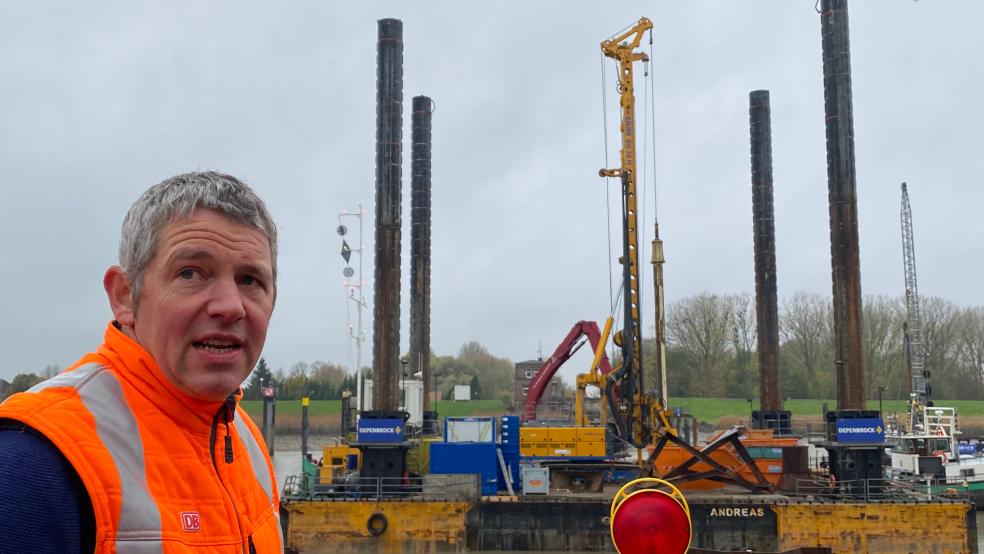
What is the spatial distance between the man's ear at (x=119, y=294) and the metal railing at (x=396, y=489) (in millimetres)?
21650

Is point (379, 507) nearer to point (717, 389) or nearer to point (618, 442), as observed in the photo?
point (618, 442)

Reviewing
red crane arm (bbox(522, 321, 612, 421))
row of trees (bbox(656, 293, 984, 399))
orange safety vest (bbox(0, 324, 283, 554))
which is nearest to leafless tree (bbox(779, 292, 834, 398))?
row of trees (bbox(656, 293, 984, 399))

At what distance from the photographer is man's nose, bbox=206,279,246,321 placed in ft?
5.62

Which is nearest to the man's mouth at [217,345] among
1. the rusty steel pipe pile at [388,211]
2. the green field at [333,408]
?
the rusty steel pipe pile at [388,211]

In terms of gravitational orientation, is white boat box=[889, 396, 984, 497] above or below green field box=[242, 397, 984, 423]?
below

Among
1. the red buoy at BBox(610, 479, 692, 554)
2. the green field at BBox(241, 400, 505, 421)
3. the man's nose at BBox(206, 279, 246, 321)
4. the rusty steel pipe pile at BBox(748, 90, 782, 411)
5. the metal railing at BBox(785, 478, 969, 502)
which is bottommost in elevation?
the metal railing at BBox(785, 478, 969, 502)

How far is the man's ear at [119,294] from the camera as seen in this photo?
1795 mm

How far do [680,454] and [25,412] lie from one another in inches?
1090

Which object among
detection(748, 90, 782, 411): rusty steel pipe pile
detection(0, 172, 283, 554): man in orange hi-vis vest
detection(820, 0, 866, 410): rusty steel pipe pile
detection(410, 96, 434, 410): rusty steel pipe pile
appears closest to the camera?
detection(0, 172, 283, 554): man in orange hi-vis vest

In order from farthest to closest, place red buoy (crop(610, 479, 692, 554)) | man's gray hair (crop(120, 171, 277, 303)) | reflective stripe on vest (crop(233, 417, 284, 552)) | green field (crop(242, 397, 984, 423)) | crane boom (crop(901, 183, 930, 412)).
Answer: green field (crop(242, 397, 984, 423)) < crane boom (crop(901, 183, 930, 412)) < reflective stripe on vest (crop(233, 417, 284, 552)) < red buoy (crop(610, 479, 692, 554)) < man's gray hair (crop(120, 171, 277, 303))

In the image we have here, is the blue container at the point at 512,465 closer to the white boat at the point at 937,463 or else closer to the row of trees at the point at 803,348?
the white boat at the point at 937,463

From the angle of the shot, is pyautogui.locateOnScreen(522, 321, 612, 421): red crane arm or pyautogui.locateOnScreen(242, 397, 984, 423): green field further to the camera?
pyautogui.locateOnScreen(242, 397, 984, 423): green field

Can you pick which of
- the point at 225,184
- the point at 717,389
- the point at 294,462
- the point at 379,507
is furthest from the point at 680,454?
the point at 717,389

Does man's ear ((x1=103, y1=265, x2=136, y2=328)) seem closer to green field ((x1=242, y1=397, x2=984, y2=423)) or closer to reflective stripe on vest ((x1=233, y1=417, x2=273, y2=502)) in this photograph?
reflective stripe on vest ((x1=233, y1=417, x2=273, y2=502))
